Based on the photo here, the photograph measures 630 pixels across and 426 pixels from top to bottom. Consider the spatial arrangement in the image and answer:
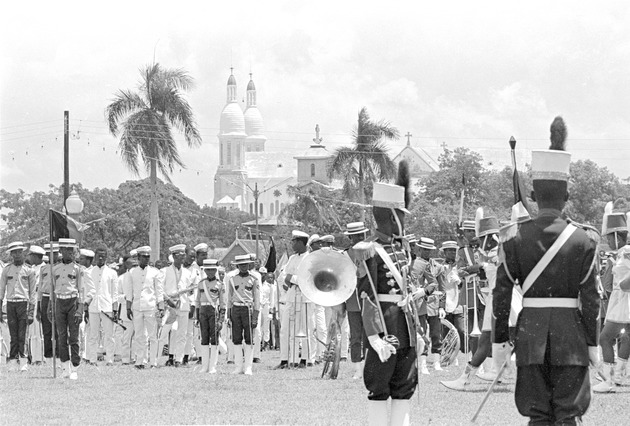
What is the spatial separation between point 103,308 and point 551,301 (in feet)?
54.0

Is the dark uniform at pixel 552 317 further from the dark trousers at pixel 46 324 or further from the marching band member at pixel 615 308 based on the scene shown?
the dark trousers at pixel 46 324

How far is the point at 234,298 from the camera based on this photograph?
767 inches

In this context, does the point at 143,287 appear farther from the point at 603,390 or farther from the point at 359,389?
the point at 603,390

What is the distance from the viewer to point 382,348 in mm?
9516

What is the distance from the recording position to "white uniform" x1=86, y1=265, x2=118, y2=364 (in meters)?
23.5

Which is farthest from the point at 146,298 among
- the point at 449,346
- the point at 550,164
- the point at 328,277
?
the point at 550,164

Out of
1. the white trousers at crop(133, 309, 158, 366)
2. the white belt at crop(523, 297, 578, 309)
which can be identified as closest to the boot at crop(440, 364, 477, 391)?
the white belt at crop(523, 297, 578, 309)

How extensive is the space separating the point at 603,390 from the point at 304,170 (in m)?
161

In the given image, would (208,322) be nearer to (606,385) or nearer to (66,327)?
(66,327)

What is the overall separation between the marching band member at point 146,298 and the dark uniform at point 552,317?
14596mm

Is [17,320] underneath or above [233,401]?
above

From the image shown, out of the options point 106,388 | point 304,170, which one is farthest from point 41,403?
point 304,170

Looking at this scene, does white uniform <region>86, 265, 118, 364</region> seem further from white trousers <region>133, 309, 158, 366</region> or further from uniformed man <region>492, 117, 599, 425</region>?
uniformed man <region>492, 117, 599, 425</region>

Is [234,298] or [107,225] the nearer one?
[234,298]
